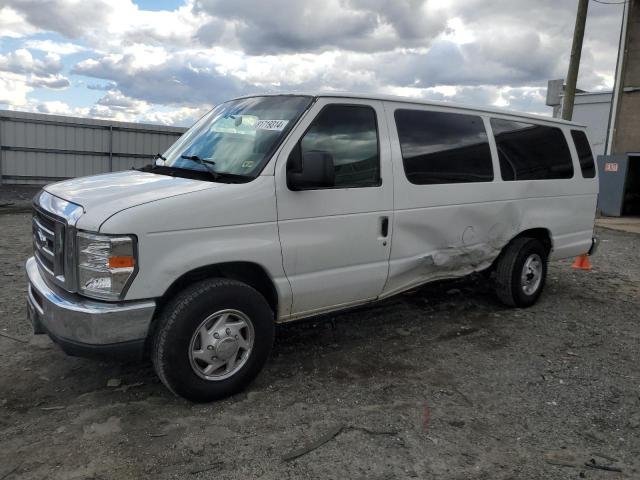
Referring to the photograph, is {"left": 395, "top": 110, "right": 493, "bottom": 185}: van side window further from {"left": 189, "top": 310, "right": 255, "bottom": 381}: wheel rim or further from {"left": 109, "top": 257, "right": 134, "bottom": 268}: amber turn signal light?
{"left": 109, "top": 257, "right": 134, "bottom": 268}: amber turn signal light

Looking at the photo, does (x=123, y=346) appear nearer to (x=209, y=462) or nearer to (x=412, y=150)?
(x=209, y=462)

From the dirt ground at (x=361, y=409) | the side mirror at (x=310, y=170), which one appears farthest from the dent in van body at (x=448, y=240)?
the side mirror at (x=310, y=170)

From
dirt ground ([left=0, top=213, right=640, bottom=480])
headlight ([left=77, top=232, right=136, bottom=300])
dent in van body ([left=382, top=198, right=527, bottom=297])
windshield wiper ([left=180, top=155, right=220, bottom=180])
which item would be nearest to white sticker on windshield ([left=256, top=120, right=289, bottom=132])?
windshield wiper ([left=180, top=155, right=220, bottom=180])

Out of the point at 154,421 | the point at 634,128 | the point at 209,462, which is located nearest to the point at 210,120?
the point at 154,421

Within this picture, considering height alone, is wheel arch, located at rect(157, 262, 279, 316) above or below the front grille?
below

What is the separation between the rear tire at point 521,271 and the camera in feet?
18.1

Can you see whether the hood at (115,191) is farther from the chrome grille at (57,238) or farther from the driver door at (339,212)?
the driver door at (339,212)

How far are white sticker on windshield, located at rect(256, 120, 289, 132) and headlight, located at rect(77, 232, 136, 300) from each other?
1.33 meters

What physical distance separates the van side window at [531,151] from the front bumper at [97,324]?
370 centimetres

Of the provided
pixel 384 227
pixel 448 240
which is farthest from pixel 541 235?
pixel 384 227

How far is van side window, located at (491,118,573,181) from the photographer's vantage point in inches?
206

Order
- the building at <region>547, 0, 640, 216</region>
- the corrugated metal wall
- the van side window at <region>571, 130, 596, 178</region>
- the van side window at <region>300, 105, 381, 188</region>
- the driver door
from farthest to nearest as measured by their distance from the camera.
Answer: the building at <region>547, 0, 640, 216</region>, the corrugated metal wall, the van side window at <region>571, 130, 596, 178</region>, the van side window at <region>300, 105, 381, 188</region>, the driver door

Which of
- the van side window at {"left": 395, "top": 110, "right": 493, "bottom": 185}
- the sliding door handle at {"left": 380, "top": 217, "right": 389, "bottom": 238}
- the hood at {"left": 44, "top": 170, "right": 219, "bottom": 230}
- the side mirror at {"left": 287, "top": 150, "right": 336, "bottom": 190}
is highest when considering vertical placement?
the van side window at {"left": 395, "top": 110, "right": 493, "bottom": 185}

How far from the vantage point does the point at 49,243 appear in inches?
136
